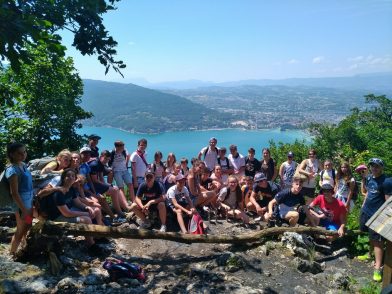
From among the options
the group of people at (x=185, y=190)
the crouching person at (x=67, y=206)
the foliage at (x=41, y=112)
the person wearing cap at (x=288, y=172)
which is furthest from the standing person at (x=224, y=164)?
the foliage at (x=41, y=112)

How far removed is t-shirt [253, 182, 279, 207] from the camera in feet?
27.3

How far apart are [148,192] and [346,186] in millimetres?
4685

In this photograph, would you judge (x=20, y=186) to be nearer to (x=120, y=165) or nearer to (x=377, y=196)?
(x=120, y=165)

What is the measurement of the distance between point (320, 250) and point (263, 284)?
241 cm

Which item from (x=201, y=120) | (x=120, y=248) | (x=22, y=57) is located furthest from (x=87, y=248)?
(x=201, y=120)

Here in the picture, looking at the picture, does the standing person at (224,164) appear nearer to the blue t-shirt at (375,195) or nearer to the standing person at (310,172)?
the standing person at (310,172)

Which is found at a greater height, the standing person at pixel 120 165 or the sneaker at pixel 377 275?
the standing person at pixel 120 165

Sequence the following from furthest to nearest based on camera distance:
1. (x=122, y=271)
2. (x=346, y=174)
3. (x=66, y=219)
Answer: (x=346, y=174) < (x=66, y=219) < (x=122, y=271)

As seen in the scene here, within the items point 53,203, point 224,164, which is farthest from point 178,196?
point 53,203

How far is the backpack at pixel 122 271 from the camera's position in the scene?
5.09m

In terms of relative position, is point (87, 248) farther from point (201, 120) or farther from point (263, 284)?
point (201, 120)

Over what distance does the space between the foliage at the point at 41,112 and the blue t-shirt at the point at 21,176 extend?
7923mm

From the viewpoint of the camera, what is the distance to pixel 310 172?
9.24 meters

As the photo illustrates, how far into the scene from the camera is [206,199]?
27.3 ft
